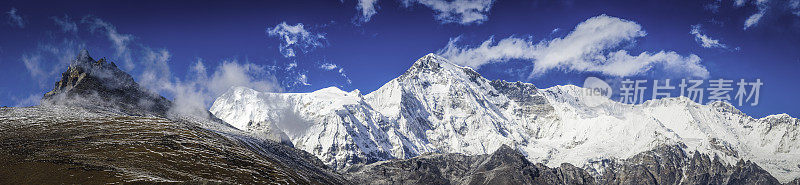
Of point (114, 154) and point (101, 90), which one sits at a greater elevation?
point (101, 90)

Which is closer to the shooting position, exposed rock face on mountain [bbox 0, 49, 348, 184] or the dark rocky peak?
exposed rock face on mountain [bbox 0, 49, 348, 184]

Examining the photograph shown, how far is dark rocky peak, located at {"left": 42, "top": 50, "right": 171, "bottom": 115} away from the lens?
11312 cm

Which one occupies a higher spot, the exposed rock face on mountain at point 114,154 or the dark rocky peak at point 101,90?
the dark rocky peak at point 101,90

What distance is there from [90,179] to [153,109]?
105m

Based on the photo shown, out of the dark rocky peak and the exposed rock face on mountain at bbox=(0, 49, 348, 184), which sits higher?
the dark rocky peak

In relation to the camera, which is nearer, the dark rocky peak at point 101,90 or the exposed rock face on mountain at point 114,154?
the exposed rock face on mountain at point 114,154

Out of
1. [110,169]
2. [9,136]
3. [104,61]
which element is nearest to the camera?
[110,169]

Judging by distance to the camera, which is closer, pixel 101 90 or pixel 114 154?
pixel 114 154

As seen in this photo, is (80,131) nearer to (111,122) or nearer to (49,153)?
(111,122)

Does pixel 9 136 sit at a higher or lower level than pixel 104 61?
lower

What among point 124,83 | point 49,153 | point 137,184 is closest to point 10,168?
point 49,153

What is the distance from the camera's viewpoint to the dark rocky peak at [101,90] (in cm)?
11312

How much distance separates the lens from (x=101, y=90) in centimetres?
12194

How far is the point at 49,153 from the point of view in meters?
36.9
